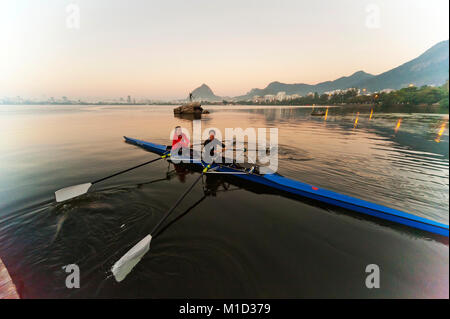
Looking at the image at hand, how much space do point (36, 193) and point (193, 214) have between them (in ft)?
23.8

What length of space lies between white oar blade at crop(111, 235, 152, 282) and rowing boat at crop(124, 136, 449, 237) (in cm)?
503

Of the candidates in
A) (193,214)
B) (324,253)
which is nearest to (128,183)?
(193,214)

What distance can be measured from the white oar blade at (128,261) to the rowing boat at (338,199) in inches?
198

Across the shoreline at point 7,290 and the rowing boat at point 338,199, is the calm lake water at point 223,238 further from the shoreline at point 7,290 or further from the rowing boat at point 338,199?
the shoreline at point 7,290

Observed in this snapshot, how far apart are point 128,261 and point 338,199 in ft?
23.1

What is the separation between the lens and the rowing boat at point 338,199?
→ 4781 millimetres

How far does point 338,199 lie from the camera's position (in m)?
5.90

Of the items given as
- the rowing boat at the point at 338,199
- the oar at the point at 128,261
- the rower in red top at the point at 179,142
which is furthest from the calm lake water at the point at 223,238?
the rower in red top at the point at 179,142

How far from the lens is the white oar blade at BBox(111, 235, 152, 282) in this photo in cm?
372

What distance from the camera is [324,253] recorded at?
14.8 ft

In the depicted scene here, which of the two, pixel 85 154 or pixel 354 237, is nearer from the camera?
pixel 354 237

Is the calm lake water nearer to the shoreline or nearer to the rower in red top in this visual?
the shoreline

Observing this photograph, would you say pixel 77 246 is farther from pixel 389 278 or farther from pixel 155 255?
pixel 389 278
